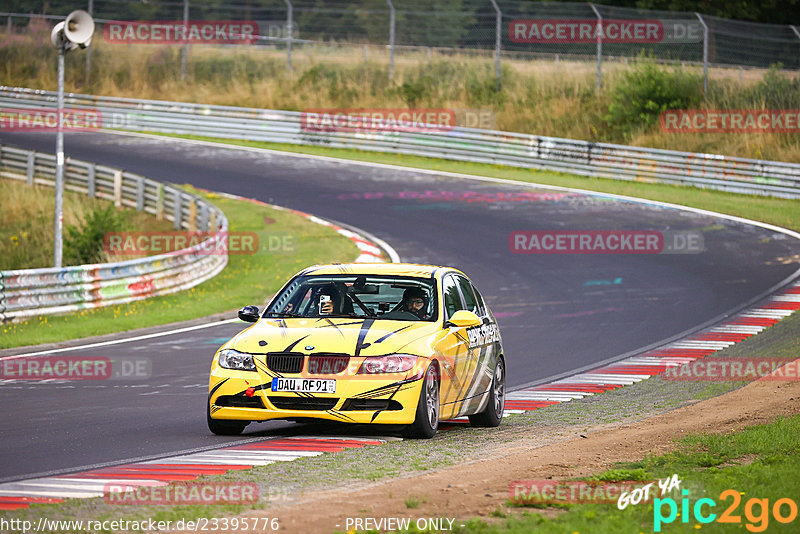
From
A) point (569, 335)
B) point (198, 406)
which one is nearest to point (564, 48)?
point (569, 335)

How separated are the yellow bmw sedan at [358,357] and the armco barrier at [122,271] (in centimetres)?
889

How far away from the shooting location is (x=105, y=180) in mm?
34750

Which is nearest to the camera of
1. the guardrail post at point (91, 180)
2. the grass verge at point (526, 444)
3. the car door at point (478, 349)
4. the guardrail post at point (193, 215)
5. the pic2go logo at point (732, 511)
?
the pic2go logo at point (732, 511)

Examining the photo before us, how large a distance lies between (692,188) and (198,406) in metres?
25.0

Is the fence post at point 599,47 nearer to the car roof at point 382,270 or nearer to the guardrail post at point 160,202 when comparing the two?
the guardrail post at point 160,202

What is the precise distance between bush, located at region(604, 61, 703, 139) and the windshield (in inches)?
1174

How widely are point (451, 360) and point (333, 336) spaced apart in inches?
44.5

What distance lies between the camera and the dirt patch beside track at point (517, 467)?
6.51m

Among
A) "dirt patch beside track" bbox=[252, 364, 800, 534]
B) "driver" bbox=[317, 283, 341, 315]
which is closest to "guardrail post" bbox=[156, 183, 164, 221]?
"driver" bbox=[317, 283, 341, 315]

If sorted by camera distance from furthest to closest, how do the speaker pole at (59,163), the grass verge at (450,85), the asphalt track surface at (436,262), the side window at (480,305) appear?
the grass verge at (450,85) < the speaker pole at (59,163) < the side window at (480,305) < the asphalt track surface at (436,262)

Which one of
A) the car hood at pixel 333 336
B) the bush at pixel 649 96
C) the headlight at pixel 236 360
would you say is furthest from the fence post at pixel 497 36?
the headlight at pixel 236 360

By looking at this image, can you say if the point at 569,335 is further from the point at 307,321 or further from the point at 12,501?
the point at 12,501

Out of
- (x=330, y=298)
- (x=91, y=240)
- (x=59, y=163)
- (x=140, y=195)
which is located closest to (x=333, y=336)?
(x=330, y=298)

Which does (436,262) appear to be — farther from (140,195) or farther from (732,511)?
(732,511)
